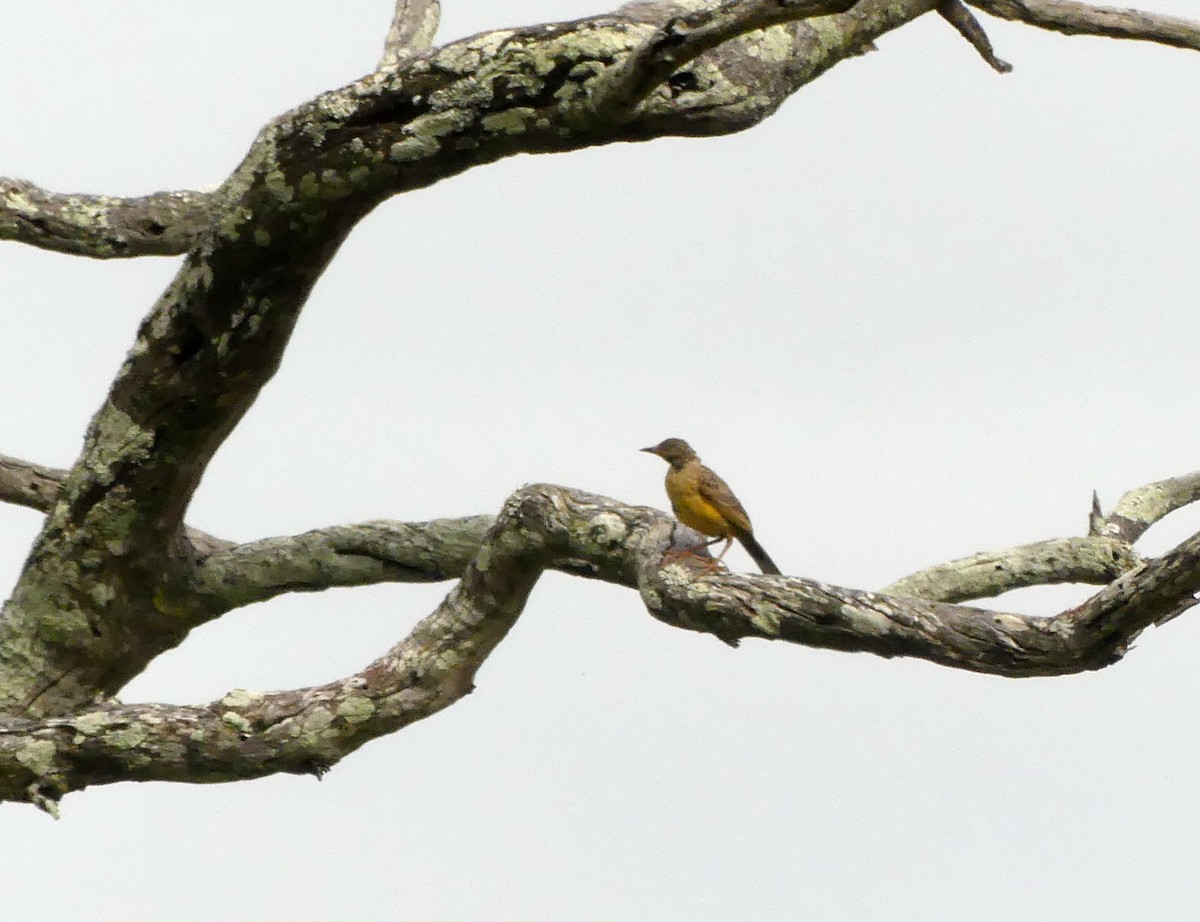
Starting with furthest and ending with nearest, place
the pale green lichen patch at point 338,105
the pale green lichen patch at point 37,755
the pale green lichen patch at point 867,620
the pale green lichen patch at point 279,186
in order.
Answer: the pale green lichen patch at point 37,755 → the pale green lichen patch at point 279,186 → the pale green lichen patch at point 338,105 → the pale green lichen patch at point 867,620

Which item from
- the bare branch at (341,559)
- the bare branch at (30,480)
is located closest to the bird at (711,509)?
the bare branch at (341,559)

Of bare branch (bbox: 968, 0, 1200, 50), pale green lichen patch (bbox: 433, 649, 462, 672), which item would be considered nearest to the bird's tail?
pale green lichen patch (bbox: 433, 649, 462, 672)

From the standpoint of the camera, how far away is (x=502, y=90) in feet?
17.4

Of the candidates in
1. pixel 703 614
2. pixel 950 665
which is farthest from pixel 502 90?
pixel 950 665

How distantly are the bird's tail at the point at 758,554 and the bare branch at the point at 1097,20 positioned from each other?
2.08m

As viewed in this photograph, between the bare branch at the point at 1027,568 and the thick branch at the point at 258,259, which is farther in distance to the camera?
the bare branch at the point at 1027,568

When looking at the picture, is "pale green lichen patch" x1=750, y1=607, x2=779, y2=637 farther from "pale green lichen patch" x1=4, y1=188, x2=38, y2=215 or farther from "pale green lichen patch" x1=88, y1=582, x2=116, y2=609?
"pale green lichen patch" x1=4, y1=188, x2=38, y2=215

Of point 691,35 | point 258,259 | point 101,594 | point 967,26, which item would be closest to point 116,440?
point 101,594

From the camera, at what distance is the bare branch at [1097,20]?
20.1 feet

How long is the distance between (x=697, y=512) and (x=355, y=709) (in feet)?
5.25

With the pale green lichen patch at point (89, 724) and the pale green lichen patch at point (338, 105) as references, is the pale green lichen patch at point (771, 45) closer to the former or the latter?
the pale green lichen patch at point (338, 105)

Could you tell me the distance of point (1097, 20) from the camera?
620 cm

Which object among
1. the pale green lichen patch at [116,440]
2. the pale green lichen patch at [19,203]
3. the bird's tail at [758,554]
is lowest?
the bird's tail at [758,554]

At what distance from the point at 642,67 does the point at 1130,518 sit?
3.65 meters
